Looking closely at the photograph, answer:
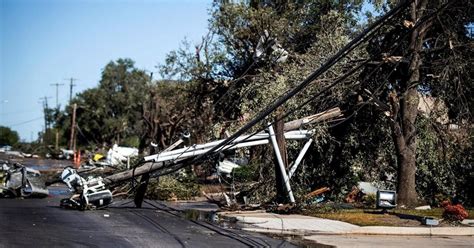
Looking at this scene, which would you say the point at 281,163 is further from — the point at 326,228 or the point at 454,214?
the point at 454,214

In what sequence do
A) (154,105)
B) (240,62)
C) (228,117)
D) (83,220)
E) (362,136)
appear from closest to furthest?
(83,220)
(362,136)
(228,117)
(240,62)
(154,105)

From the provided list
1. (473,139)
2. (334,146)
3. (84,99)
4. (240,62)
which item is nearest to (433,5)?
(473,139)

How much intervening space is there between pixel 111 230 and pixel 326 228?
4.92 metres

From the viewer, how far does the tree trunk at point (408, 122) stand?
59.6 feet

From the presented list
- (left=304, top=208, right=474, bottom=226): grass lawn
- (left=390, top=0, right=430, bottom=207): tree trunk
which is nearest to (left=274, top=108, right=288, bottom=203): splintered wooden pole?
(left=304, top=208, right=474, bottom=226): grass lawn

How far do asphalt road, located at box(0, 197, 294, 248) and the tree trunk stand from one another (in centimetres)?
655

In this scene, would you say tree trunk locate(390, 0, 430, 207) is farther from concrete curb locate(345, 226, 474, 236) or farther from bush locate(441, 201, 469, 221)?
concrete curb locate(345, 226, 474, 236)

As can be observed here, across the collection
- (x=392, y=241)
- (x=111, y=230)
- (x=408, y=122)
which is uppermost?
(x=408, y=122)

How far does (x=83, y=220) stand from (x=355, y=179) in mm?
10341

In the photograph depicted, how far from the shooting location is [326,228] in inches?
563

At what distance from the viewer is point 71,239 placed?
11328 mm

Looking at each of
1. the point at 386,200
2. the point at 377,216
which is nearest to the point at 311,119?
the point at 386,200

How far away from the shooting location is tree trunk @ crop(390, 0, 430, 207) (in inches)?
715

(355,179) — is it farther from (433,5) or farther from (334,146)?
(433,5)
